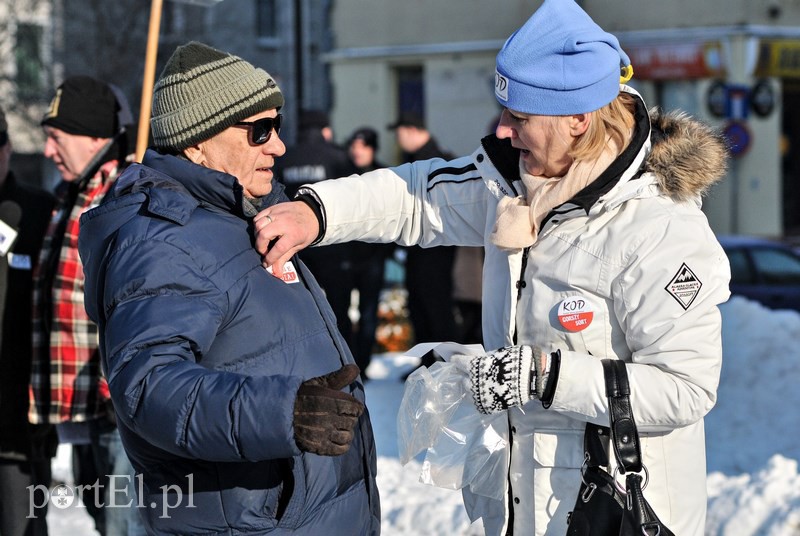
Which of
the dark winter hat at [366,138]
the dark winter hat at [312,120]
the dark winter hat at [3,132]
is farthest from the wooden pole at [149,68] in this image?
the dark winter hat at [366,138]

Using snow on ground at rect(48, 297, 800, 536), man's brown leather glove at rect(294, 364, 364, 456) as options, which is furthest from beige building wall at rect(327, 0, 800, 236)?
man's brown leather glove at rect(294, 364, 364, 456)

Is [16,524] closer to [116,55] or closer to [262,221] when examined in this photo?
[262,221]

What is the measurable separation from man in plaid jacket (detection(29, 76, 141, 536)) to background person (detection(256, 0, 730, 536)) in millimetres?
1655

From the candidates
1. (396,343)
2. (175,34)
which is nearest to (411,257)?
(396,343)

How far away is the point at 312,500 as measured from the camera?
2.61 metres

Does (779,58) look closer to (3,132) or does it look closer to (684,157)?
(3,132)

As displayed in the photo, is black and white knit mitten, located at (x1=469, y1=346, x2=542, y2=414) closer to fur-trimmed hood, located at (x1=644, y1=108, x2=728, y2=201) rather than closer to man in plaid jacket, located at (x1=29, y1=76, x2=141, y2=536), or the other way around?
fur-trimmed hood, located at (x1=644, y1=108, x2=728, y2=201)

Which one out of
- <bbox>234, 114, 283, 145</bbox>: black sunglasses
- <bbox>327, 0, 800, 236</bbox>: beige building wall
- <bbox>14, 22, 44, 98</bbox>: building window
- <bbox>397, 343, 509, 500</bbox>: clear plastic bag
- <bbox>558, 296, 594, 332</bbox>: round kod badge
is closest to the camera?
<bbox>558, 296, 594, 332</bbox>: round kod badge

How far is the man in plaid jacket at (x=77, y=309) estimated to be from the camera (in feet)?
14.0

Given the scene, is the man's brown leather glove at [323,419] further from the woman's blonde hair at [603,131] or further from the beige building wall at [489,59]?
the beige building wall at [489,59]

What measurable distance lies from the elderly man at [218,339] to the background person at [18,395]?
2000mm

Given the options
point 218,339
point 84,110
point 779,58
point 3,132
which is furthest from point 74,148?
point 779,58

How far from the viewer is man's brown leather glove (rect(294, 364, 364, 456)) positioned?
2.20 meters

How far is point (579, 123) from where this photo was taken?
2.75 m
